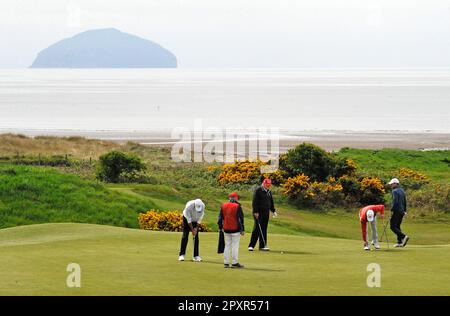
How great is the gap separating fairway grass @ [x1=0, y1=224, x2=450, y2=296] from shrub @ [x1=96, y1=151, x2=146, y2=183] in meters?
25.8

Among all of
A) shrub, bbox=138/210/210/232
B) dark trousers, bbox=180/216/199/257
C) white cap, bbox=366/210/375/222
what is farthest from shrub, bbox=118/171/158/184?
dark trousers, bbox=180/216/199/257

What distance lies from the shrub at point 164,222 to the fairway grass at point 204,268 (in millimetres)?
7722

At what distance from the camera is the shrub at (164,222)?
131 ft

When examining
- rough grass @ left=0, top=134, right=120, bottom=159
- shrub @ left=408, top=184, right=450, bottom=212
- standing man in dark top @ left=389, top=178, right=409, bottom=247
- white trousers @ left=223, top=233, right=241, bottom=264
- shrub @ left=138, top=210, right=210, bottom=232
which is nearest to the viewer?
white trousers @ left=223, top=233, right=241, bottom=264

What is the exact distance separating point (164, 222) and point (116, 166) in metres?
18.5

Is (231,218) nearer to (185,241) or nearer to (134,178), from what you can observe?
(185,241)

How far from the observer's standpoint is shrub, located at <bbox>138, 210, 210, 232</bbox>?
39.8 metres

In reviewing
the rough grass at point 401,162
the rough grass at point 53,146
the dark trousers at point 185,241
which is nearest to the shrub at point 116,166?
the rough grass at point 401,162

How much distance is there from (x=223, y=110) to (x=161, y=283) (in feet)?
585

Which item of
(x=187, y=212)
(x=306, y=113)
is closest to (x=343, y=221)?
(x=187, y=212)

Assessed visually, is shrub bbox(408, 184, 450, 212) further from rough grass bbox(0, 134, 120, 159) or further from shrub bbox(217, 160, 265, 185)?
rough grass bbox(0, 134, 120, 159)

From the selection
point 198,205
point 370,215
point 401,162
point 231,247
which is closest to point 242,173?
point 401,162

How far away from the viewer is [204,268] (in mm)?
23250

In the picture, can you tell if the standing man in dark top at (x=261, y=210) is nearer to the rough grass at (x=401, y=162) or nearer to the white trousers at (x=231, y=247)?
the white trousers at (x=231, y=247)
